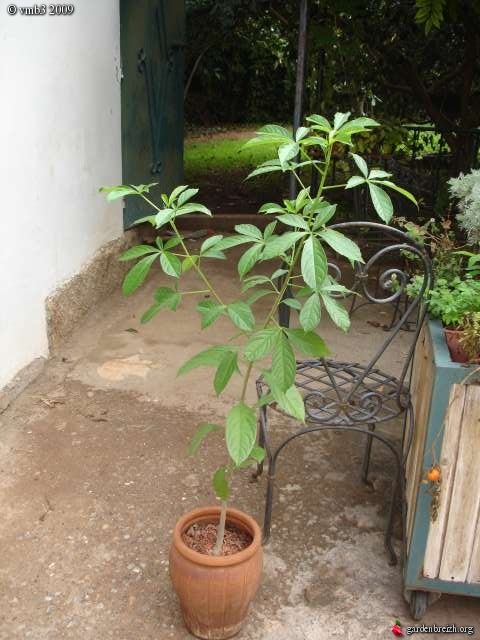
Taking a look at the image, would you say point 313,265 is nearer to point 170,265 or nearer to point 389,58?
point 170,265

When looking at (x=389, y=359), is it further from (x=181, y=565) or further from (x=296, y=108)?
(x=181, y=565)

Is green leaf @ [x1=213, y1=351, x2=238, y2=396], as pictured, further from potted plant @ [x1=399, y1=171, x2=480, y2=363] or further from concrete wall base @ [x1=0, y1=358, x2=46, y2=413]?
concrete wall base @ [x1=0, y1=358, x2=46, y2=413]

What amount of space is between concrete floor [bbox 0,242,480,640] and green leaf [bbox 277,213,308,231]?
1308 millimetres

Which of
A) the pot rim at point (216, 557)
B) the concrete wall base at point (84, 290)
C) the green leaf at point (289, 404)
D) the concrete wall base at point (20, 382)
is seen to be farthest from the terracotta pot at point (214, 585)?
the concrete wall base at point (84, 290)

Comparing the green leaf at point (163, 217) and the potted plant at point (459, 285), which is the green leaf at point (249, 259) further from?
the potted plant at point (459, 285)

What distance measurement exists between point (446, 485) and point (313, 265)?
34.5 inches

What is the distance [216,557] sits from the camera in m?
2.16

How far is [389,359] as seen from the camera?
14.0 feet

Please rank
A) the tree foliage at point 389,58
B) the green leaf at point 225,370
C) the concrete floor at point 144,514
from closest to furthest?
the green leaf at point 225,370 → the concrete floor at point 144,514 → the tree foliage at point 389,58

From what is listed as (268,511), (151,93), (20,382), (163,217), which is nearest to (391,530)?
(268,511)

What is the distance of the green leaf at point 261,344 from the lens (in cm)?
194

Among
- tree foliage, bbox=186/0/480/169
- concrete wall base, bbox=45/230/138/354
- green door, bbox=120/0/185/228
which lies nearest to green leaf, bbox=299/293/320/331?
concrete wall base, bbox=45/230/138/354

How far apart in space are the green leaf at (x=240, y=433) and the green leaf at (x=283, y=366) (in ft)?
0.52

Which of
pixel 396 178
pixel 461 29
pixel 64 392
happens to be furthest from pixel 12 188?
pixel 461 29
